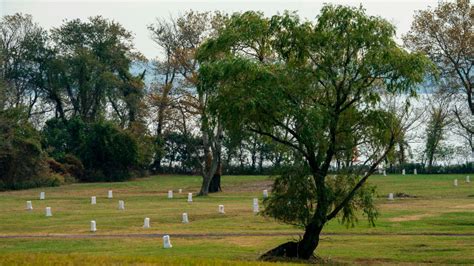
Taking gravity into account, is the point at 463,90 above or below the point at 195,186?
above

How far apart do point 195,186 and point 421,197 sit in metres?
23.9

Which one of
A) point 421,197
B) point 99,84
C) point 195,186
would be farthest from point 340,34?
point 99,84

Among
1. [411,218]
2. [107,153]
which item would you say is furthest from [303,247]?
[107,153]

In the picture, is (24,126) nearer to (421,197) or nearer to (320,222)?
(421,197)

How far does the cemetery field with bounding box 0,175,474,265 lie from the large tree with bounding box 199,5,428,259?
79.0 inches

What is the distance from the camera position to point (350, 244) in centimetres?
3023

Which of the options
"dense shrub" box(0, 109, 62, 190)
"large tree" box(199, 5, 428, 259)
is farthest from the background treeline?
"large tree" box(199, 5, 428, 259)

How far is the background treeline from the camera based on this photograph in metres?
71.4

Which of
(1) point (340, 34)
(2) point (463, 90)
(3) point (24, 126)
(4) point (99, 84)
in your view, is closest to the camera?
(1) point (340, 34)

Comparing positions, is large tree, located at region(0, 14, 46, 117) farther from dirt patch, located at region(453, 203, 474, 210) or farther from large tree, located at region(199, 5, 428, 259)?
large tree, located at region(199, 5, 428, 259)

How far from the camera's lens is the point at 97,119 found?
86938mm

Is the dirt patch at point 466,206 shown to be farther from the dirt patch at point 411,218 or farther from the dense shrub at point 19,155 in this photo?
the dense shrub at point 19,155

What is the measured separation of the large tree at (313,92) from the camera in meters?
24.8

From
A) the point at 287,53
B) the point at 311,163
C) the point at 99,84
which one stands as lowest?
the point at 311,163
